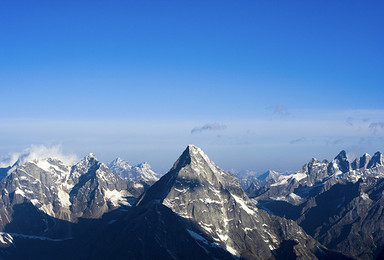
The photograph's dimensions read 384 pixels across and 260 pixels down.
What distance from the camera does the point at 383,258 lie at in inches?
2383
